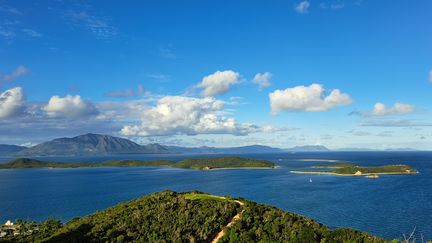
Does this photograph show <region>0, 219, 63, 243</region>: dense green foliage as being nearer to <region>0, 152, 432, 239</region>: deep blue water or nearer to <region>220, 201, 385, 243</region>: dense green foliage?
<region>0, 152, 432, 239</region>: deep blue water

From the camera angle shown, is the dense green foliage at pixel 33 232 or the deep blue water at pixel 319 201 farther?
the deep blue water at pixel 319 201

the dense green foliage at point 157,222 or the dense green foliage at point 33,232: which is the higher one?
the dense green foliage at point 157,222

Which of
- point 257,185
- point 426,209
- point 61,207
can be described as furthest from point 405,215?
point 61,207

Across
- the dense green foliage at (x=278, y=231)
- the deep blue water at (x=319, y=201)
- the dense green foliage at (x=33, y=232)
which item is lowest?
the deep blue water at (x=319, y=201)

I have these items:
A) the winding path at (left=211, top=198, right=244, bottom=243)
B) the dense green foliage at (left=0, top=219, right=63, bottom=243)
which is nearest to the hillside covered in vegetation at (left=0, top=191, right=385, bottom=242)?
the winding path at (left=211, top=198, right=244, bottom=243)

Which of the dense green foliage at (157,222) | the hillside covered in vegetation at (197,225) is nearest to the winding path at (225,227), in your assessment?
the hillside covered in vegetation at (197,225)

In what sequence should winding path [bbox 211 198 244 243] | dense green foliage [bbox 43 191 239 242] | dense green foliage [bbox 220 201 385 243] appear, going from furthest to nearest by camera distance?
winding path [bbox 211 198 244 243] < dense green foliage [bbox 220 201 385 243] < dense green foliage [bbox 43 191 239 242]

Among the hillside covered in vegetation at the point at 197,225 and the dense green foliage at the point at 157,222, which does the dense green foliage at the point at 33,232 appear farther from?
the dense green foliage at the point at 157,222

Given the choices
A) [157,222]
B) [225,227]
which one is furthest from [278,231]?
[157,222]
